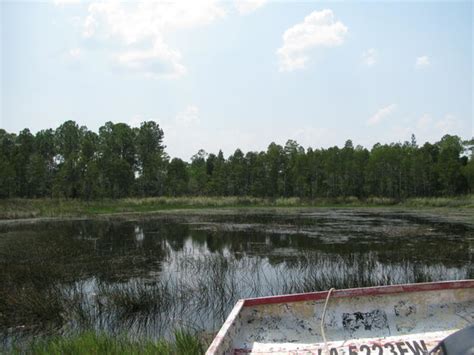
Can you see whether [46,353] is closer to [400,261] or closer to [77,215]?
[400,261]

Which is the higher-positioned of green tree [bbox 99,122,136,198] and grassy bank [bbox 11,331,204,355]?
green tree [bbox 99,122,136,198]

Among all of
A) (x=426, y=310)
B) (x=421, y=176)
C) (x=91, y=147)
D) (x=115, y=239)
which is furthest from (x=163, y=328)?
(x=91, y=147)

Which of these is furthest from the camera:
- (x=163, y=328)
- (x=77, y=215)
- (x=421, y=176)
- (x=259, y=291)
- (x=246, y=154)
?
(x=246, y=154)

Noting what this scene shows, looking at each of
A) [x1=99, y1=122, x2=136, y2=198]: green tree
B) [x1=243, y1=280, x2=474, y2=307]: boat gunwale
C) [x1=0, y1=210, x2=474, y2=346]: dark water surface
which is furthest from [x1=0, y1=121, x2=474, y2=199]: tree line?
[x1=243, y1=280, x2=474, y2=307]: boat gunwale

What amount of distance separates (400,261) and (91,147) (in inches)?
2252

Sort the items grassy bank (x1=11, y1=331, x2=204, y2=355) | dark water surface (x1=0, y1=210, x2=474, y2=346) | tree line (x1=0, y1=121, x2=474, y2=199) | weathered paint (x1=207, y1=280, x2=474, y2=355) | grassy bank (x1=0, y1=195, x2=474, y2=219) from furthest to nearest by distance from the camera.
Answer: tree line (x1=0, y1=121, x2=474, y2=199)
grassy bank (x1=0, y1=195, x2=474, y2=219)
dark water surface (x1=0, y1=210, x2=474, y2=346)
weathered paint (x1=207, y1=280, x2=474, y2=355)
grassy bank (x1=11, y1=331, x2=204, y2=355)

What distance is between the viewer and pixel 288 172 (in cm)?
6134

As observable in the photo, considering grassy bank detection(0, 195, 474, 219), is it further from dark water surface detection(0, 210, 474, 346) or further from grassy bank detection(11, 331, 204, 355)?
grassy bank detection(11, 331, 204, 355)

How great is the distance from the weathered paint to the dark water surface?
1727 millimetres

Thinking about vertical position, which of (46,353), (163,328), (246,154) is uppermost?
(246,154)

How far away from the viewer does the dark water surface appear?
7234 mm

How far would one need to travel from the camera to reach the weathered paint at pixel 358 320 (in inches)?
192

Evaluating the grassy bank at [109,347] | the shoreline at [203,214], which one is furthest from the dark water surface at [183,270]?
the shoreline at [203,214]

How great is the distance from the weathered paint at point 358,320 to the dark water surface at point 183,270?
1.73m
